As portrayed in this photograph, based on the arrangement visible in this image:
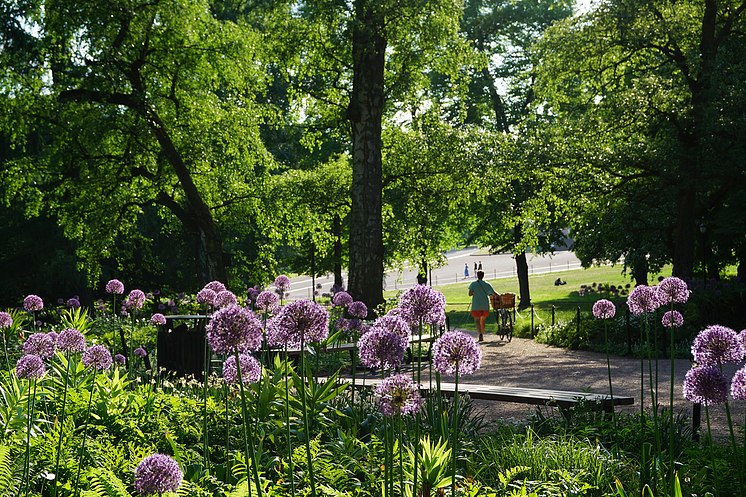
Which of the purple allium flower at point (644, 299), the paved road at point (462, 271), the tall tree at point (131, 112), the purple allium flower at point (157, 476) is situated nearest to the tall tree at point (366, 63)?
the tall tree at point (131, 112)

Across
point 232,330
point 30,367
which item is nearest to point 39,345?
point 30,367

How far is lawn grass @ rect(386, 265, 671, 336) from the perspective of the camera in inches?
868

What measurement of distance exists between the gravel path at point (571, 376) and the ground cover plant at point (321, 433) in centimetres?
212

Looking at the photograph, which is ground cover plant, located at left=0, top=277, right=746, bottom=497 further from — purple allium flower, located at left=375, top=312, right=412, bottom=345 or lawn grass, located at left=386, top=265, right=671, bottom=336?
lawn grass, located at left=386, top=265, right=671, bottom=336

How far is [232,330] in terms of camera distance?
2.44 m

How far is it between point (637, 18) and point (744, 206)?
217 inches

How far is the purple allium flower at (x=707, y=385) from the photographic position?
2.90 metres

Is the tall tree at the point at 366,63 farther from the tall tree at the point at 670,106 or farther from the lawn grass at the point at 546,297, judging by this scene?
the lawn grass at the point at 546,297

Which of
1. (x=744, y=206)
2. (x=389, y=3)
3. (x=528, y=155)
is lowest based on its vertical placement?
(x=744, y=206)

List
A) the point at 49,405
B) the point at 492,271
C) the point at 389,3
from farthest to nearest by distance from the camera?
1. the point at 492,271
2. the point at 389,3
3. the point at 49,405

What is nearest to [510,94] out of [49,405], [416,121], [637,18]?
[416,121]

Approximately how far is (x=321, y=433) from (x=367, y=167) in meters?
10.2

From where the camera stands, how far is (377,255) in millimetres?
13914

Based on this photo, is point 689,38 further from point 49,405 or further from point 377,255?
point 49,405
